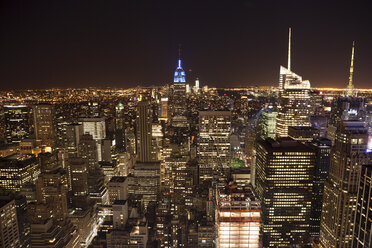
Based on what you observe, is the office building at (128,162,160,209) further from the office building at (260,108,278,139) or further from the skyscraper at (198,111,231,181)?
the office building at (260,108,278,139)

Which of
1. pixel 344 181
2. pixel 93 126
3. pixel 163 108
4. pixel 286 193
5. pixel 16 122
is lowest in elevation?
pixel 286 193

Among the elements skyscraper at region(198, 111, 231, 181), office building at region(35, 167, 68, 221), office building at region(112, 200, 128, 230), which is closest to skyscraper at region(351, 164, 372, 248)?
office building at region(112, 200, 128, 230)

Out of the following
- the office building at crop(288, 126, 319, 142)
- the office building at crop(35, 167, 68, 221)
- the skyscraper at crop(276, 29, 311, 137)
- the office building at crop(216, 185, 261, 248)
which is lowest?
the office building at crop(35, 167, 68, 221)

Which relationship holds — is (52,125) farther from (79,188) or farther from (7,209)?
(7,209)

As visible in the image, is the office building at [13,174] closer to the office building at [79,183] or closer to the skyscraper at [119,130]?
the office building at [79,183]

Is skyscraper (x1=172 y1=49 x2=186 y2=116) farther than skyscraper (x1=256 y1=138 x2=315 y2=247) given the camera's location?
Yes

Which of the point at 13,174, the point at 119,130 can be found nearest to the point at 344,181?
the point at 13,174

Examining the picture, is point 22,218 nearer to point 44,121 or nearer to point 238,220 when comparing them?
point 238,220

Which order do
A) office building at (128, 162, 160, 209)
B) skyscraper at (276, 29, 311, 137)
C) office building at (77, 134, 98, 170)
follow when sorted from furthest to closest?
skyscraper at (276, 29, 311, 137) → office building at (77, 134, 98, 170) → office building at (128, 162, 160, 209)
